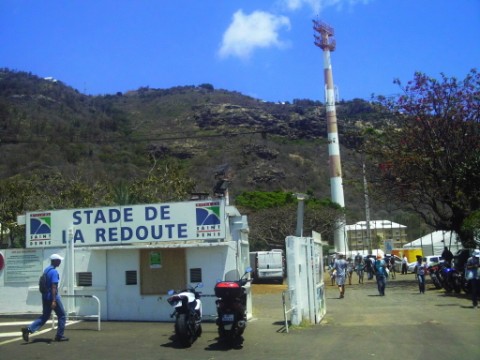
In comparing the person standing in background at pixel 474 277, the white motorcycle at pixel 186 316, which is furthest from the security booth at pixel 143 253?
the person standing in background at pixel 474 277

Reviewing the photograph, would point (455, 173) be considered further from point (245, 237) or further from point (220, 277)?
point (220, 277)

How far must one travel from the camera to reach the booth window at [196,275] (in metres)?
14.2

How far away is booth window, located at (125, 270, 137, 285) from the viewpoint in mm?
14688

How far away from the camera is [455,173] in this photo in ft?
88.0

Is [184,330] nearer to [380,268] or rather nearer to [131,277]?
[131,277]

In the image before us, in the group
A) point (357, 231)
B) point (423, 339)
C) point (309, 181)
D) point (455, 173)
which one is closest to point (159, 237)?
point (423, 339)

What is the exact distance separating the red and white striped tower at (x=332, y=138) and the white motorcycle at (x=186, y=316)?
5154 cm

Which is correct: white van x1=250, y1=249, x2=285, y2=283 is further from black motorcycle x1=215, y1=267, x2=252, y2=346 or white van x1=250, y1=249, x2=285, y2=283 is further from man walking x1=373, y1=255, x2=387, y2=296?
black motorcycle x1=215, y1=267, x2=252, y2=346

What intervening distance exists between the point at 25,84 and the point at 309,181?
61.5 m

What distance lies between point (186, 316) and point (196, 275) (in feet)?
12.3

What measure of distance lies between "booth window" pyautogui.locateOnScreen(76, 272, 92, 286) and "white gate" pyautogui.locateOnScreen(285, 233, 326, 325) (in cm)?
585

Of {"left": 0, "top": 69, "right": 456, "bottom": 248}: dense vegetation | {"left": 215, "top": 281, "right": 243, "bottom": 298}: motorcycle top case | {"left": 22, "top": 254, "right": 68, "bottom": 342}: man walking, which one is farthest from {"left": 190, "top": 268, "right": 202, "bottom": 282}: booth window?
{"left": 0, "top": 69, "right": 456, "bottom": 248}: dense vegetation

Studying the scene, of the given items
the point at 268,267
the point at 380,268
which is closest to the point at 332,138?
the point at 268,267

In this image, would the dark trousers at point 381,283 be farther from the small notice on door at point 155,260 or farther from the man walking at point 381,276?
the small notice on door at point 155,260
